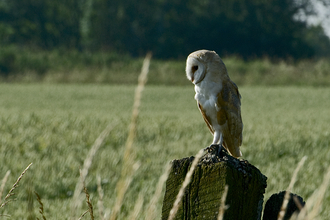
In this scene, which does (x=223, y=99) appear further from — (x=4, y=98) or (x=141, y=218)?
(x=4, y=98)

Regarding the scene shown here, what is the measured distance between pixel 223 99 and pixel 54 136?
14.5ft

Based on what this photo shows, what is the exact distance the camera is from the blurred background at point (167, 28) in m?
36.1

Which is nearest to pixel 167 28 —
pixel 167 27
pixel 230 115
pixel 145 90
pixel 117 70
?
pixel 167 27

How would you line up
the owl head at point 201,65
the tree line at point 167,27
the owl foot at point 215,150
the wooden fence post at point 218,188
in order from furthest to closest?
1. the tree line at point 167,27
2. the owl head at point 201,65
3. the owl foot at point 215,150
4. the wooden fence post at point 218,188

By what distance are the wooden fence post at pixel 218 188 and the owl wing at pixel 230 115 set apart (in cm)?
62

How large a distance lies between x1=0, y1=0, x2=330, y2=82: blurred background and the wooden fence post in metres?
34.1

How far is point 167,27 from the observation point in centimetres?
3694

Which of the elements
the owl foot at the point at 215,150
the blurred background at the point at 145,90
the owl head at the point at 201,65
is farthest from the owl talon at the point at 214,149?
the blurred background at the point at 145,90

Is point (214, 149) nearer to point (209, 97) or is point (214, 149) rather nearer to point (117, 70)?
point (209, 97)

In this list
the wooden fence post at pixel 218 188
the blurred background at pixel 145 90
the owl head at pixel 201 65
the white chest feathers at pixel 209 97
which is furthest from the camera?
the blurred background at pixel 145 90

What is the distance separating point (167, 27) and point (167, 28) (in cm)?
9

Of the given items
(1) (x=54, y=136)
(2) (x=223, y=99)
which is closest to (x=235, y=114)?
(2) (x=223, y=99)

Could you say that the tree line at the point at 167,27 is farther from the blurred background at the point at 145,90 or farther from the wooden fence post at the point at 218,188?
the wooden fence post at the point at 218,188

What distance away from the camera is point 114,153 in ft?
17.7
